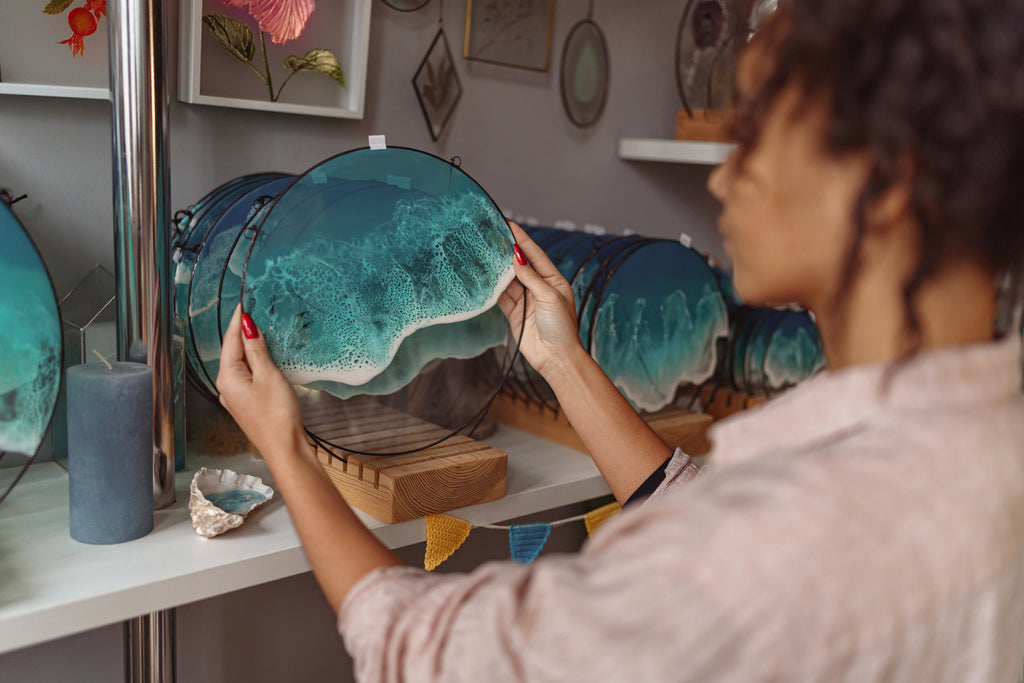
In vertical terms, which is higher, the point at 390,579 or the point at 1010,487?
the point at 1010,487

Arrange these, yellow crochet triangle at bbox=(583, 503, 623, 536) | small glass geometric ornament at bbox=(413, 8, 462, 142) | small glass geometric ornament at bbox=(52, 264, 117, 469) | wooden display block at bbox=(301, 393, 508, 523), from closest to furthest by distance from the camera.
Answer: wooden display block at bbox=(301, 393, 508, 523) < small glass geometric ornament at bbox=(52, 264, 117, 469) < yellow crochet triangle at bbox=(583, 503, 623, 536) < small glass geometric ornament at bbox=(413, 8, 462, 142)

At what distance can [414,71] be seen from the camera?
1.50 metres

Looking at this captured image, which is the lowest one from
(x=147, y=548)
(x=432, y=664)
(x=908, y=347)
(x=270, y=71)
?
(x=147, y=548)

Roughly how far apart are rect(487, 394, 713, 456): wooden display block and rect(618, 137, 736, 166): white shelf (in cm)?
57

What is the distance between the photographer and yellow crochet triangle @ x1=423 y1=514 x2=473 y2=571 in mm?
1061

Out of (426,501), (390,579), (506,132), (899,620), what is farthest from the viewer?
(506,132)

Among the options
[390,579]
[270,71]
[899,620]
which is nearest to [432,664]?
[390,579]

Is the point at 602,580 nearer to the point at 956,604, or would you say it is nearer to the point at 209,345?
the point at 956,604

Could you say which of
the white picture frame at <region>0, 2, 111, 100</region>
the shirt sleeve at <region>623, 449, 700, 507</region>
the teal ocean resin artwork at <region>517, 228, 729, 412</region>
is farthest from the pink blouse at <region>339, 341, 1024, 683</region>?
the white picture frame at <region>0, 2, 111, 100</region>

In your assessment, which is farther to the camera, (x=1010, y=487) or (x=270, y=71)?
(x=270, y=71)

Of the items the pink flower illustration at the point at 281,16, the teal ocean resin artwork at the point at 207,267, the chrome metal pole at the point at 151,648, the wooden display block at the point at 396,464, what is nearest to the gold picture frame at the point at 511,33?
the pink flower illustration at the point at 281,16

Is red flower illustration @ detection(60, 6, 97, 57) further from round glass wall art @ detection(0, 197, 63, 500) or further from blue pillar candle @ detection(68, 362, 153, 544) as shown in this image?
blue pillar candle @ detection(68, 362, 153, 544)

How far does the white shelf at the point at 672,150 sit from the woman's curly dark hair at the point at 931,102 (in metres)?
1.19

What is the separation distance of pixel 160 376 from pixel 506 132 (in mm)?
910
